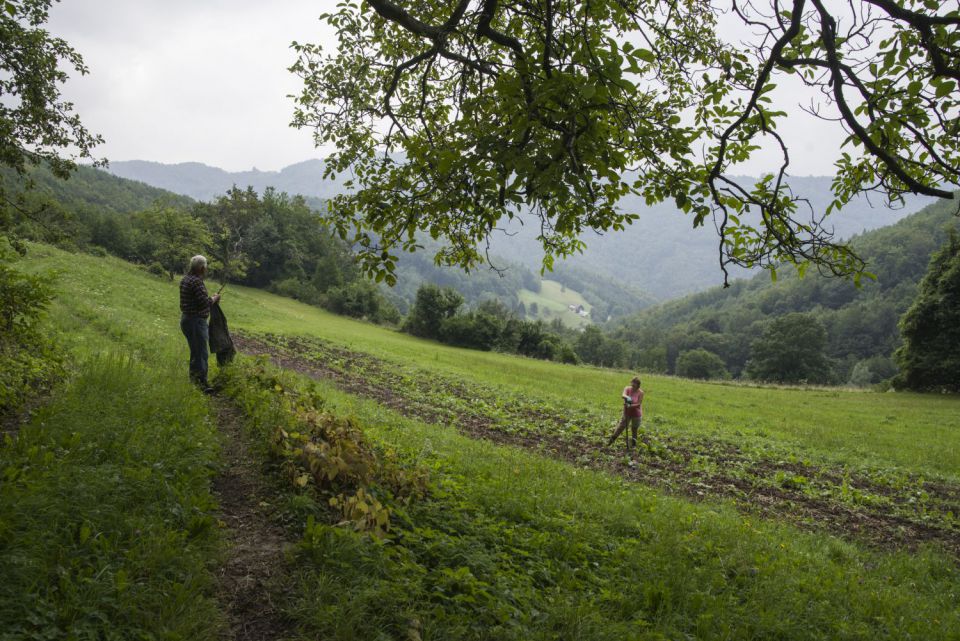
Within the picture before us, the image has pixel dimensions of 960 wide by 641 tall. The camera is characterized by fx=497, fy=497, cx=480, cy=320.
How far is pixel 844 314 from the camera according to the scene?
393 feet

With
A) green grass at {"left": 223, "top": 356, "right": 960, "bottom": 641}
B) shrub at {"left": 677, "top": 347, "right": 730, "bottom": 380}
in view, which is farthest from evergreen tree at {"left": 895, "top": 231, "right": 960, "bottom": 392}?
shrub at {"left": 677, "top": 347, "right": 730, "bottom": 380}

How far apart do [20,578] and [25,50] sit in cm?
1033

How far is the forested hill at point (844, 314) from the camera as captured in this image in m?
111

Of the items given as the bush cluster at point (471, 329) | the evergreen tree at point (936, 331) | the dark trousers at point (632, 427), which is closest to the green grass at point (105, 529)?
the dark trousers at point (632, 427)

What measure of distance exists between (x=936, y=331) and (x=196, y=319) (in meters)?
54.5

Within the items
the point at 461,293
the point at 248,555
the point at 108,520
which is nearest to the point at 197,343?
the point at 108,520

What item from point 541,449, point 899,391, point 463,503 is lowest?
point 541,449

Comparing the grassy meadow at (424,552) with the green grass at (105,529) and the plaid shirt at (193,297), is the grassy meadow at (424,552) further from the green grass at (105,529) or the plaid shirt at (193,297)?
the plaid shirt at (193,297)

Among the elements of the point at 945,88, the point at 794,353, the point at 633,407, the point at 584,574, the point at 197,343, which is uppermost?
the point at 794,353

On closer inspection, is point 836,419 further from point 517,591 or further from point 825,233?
point 517,591

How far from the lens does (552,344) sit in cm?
7156

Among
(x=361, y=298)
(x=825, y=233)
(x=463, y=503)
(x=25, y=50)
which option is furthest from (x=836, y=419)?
(x=361, y=298)

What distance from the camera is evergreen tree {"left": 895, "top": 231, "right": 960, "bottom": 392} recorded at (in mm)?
Answer: 40250

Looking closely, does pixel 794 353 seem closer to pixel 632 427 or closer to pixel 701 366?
pixel 701 366
